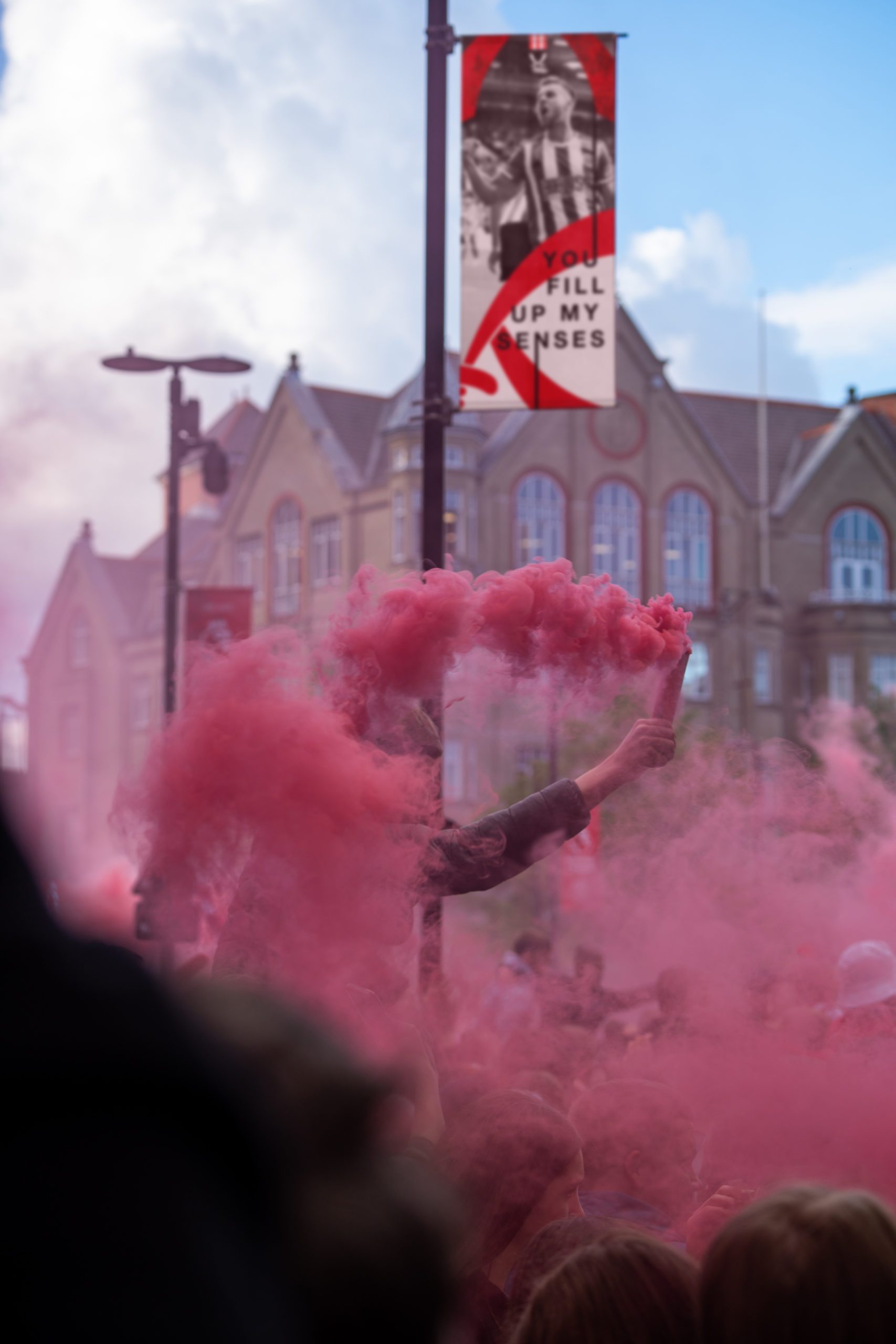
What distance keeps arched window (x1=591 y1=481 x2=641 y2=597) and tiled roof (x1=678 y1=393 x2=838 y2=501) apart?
18.5 ft

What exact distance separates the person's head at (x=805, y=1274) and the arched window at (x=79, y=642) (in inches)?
1829

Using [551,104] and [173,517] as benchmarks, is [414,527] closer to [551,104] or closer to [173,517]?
[173,517]

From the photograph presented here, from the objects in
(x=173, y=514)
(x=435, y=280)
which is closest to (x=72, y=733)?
(x=173, y=514)

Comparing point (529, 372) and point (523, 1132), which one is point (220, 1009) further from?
point (529, 372)

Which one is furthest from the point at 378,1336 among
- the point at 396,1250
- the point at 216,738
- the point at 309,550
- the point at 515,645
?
the point at 309,550

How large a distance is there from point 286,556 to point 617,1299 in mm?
40618

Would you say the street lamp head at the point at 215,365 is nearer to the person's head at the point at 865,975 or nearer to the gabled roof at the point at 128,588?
the person's head at the point at 865,975

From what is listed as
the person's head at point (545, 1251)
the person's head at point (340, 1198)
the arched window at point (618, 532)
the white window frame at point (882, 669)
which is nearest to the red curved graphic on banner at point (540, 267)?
the person's head at point (545, 1251)

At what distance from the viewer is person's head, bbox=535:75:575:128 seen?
663 cm

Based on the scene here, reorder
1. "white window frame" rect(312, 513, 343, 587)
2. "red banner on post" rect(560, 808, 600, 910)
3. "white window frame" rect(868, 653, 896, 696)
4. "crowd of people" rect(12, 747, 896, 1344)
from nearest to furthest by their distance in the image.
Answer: "crowd of people" rect(12, 747, 896, 1344), "red banner on post" rect(560, 808, 600, 910), "white window frame" rect(312, 513, 343, 587), "white window frame" rect(868, 653, 896, 696)

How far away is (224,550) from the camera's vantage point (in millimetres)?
43688

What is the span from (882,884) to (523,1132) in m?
3.22

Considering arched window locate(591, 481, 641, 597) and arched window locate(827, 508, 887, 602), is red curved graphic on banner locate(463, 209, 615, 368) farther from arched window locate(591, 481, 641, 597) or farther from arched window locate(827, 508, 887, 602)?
arched window locate(827, 508, 887, 602)

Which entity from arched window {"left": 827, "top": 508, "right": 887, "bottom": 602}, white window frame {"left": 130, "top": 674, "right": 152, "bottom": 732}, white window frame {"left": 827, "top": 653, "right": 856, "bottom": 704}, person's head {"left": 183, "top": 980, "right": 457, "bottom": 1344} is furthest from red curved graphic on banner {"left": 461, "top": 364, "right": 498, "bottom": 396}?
arched window {"left": 827, "top": 508, "right": 887, "bottom": 602}
